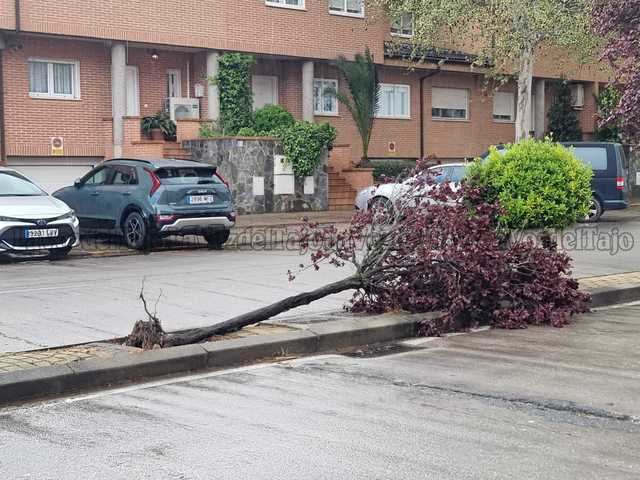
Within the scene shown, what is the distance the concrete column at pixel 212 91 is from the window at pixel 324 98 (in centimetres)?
462

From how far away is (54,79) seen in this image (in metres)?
23.8

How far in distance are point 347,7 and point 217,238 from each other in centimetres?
1423

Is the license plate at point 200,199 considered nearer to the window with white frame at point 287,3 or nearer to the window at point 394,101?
the window with white frame at point 287,3

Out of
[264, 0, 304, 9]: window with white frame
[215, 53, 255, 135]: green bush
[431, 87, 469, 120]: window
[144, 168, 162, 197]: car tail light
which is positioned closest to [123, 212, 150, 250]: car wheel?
[144, 168, 162, 197]: car tail light

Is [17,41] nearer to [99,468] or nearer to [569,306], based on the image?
[569,306]

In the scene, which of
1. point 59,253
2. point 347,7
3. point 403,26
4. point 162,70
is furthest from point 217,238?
point 403,26

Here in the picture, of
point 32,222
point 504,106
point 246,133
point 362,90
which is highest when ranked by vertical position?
point 504,106

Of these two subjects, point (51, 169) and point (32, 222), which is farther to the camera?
point (51, 169)

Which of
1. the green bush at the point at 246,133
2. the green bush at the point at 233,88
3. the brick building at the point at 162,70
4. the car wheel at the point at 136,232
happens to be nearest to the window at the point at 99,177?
the car wheel at the point at 136,232

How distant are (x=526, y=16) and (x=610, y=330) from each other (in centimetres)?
1643

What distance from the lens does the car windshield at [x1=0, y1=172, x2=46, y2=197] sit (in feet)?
49.2

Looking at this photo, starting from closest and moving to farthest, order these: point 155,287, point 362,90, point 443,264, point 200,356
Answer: point 200,356 → point 443,264 → point 155,287 → point 362,90

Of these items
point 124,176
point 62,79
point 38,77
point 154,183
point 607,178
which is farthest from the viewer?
point 62,79

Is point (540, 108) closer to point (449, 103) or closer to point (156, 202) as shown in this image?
point (449, 103)
